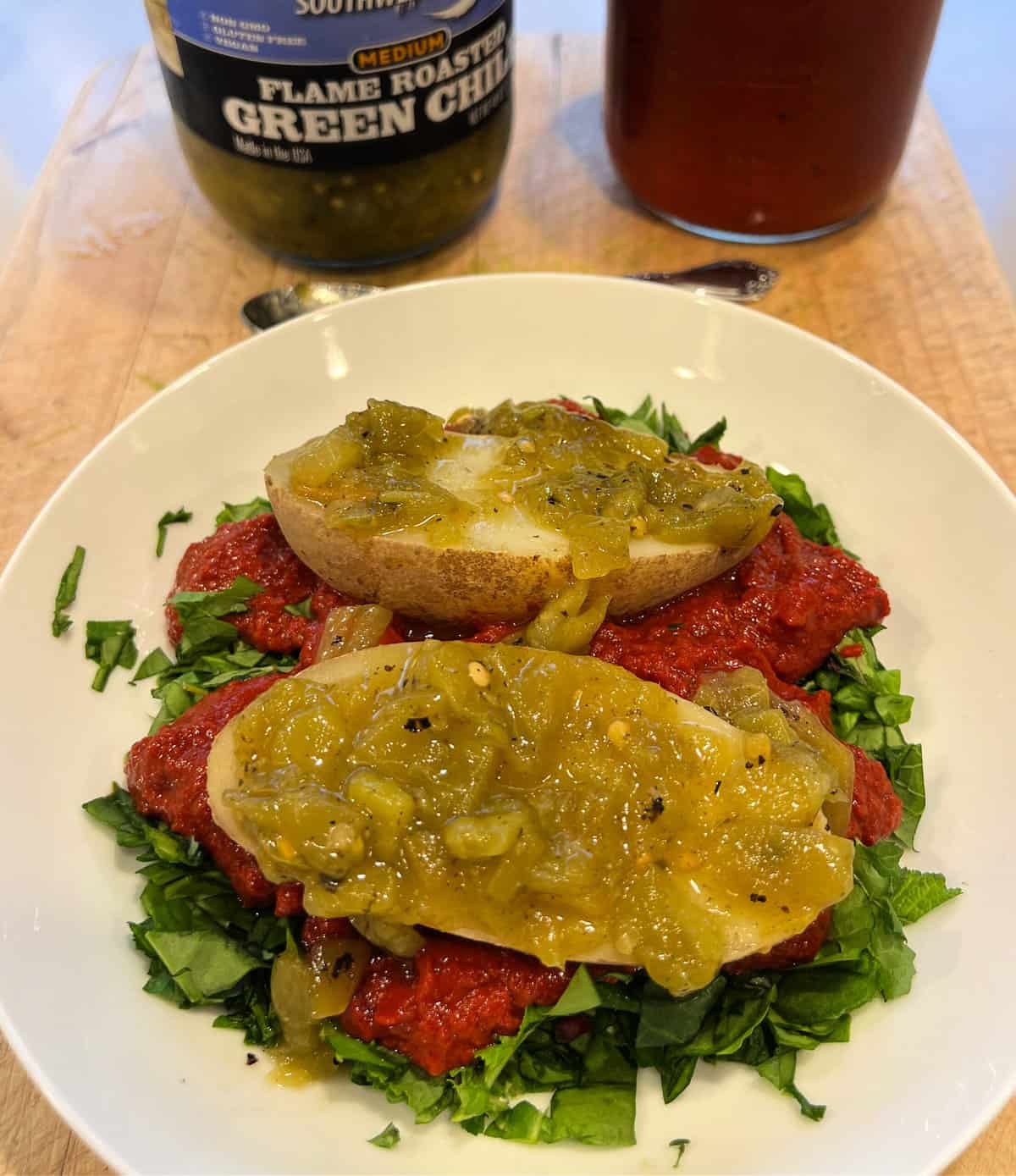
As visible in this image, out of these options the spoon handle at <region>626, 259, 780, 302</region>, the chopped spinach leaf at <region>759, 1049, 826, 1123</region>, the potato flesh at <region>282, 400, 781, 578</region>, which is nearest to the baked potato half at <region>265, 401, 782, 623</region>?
the potato flesh at <region>282, 400, 781, 578</region>

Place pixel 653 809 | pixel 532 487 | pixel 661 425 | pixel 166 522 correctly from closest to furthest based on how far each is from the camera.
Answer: pixel 653 809
pixel 532 487
pixel 166 522
pixel 661 425

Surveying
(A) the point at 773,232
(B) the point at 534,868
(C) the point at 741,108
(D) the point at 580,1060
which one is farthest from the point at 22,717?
(A) the point at 773,232

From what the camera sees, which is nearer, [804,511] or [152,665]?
[152,665]

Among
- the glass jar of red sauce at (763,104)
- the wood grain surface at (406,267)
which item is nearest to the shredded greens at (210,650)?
the wood grain surface at (406,267)

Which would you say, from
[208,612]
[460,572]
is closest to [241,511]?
[208,612]

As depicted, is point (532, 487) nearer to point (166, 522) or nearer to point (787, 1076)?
point (166, 522)

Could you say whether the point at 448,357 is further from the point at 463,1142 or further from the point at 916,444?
the point at 463,1142
